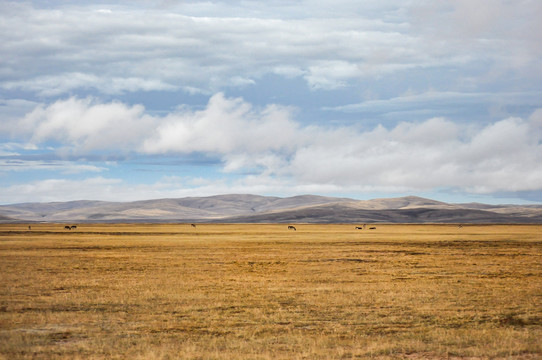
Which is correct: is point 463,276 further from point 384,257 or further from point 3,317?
point 3,317

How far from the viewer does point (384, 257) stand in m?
43.7

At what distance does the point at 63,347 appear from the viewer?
14266 mm

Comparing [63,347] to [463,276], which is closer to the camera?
[63,347]

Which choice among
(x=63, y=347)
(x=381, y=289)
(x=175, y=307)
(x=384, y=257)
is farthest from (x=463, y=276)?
(x=63, y=347)

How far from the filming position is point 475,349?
1414cm

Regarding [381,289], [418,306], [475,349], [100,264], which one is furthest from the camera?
[100,264]

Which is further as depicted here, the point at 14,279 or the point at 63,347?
the point at 14,279

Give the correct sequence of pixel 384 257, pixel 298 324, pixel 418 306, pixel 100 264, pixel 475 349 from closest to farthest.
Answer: pixel 475 349 < pixel 298 324 < pixel 418 306 < pixel 100 264 < pixel 384 257

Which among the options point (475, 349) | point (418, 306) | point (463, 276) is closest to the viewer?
point (475, 349)

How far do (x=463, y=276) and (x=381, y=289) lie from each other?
24.4 feet

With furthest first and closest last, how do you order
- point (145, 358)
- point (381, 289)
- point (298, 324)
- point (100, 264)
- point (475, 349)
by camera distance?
point (100, 264) < point (381, 289) < point (298, 324) < point (475, 349) < point (145, 358)

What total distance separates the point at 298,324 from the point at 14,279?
17372 millimetres

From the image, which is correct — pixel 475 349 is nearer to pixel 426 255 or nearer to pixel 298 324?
pixel 298 324

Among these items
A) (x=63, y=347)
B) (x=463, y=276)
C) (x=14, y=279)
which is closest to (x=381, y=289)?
(x=463, y=276)
